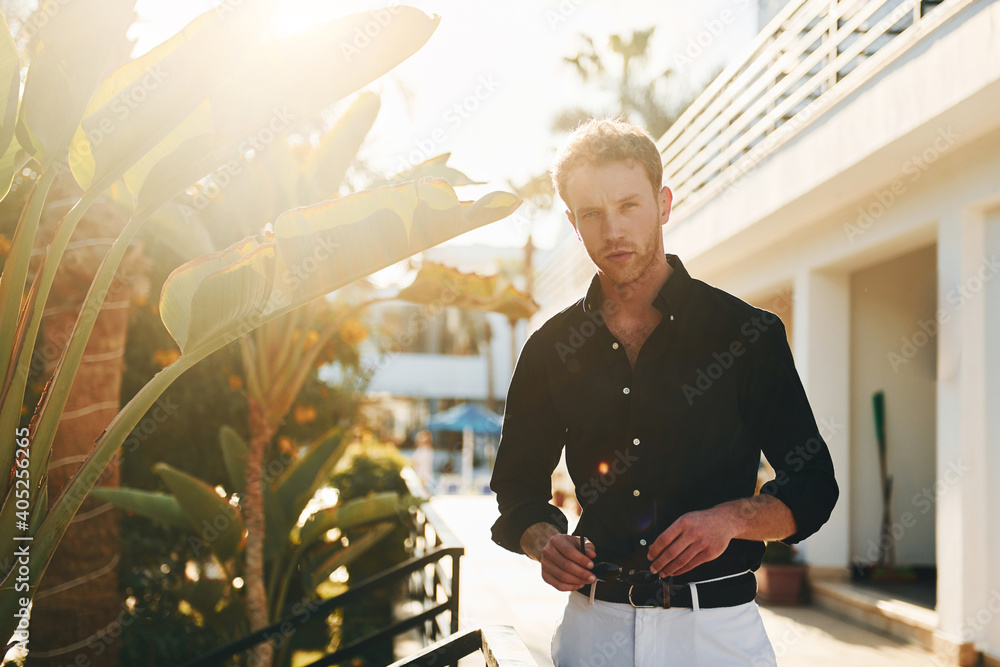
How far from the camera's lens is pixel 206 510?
4.87 metres

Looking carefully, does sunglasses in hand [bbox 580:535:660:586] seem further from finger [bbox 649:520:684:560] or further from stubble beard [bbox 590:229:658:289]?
stubble beard [bbox 590:229:658:289]

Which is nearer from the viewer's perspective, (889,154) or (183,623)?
(183,623)

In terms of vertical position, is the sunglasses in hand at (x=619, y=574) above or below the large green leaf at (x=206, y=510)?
above

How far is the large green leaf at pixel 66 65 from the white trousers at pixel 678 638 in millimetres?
1929

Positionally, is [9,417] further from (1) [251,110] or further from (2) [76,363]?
(1) [251,110]

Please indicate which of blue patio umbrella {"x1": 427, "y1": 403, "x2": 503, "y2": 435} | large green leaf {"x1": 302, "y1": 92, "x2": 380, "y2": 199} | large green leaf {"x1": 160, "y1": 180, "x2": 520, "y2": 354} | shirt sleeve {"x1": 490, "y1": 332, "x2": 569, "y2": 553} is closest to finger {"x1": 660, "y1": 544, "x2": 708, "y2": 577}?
shirt sleeve {"x1": 490, "y1": 332, "x2": 569, "y2": 553}

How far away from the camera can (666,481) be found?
5.80ft

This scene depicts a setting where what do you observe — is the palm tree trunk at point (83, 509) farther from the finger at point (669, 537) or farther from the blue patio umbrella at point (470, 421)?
the blue patio umbrella at point (470, 421)

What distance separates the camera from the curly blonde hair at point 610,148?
72.0 inches

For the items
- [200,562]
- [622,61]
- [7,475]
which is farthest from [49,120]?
[622,61]

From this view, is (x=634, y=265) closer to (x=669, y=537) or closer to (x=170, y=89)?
(x=669, y=537)

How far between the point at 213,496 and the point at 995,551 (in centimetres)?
550

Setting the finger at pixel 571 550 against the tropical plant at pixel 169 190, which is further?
the tropical plant at pixel 169 190

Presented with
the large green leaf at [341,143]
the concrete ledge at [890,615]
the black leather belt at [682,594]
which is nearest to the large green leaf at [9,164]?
the black leather belt at [682,594]
